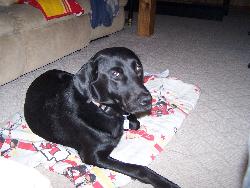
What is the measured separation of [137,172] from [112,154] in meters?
0.30

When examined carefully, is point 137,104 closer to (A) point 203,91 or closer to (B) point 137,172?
(B) point 137,172

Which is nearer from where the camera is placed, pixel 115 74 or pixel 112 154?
pixel 115 74

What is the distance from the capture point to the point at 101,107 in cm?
158

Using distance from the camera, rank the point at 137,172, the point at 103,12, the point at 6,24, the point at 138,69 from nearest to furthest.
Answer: the point at 137,172 → the point at 138,69 → the point at 6,24 → the point at 103,12

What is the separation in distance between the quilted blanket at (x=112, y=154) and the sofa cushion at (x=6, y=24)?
71cm

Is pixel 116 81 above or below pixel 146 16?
above

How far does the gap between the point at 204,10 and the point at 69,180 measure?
4661mm

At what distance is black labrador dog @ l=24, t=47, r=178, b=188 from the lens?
59.9 inches

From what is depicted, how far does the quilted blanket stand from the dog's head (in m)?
0.33

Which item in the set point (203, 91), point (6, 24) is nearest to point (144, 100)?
point (203, 91)

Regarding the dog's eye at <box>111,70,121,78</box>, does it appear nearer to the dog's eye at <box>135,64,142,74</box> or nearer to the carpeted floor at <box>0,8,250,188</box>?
the dog's eye at <box>135,64,142,74</box>

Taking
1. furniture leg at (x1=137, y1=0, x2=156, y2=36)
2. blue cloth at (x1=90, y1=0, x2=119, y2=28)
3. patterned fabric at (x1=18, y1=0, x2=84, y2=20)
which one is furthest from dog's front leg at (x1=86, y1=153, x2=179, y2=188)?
furniture leg at (x1=137, y1=0, x2=156, y2=36)

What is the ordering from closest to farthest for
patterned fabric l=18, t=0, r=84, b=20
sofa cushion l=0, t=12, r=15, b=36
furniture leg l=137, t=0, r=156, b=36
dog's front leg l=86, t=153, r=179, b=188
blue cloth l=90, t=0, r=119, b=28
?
1. dog's front leg l=86, t=153, r=179, b=188
2. sofa cushion l=0, t=12, r=15, b=36
3. patterned fabric l=18, t=0, r=84, b=20
4. blue cloth l=90, t=0, r=119, b=28
5. furniture leg l=137, t=0, r=156, b=36

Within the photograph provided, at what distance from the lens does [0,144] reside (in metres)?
1.82
